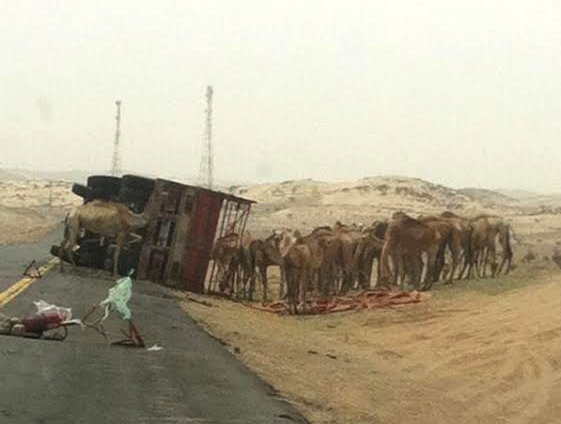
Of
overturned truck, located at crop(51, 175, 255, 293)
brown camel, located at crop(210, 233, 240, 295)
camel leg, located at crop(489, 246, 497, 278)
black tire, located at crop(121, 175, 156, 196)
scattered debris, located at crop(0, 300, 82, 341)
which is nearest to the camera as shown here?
scattered debris, located at crop(0, 300, 82, 341)

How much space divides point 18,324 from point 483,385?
253 inches

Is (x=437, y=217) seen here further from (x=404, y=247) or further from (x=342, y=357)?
(x=342, y=357)

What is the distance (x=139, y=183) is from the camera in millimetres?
29172

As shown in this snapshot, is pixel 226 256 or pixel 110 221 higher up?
pixel 110 221

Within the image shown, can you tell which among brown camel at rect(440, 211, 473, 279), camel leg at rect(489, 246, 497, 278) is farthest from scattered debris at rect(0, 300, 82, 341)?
brown camel at rect(440, 211, 473, 279)

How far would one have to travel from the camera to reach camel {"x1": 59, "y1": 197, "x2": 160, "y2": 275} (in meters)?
26.3

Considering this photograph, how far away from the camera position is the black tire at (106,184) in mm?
29625

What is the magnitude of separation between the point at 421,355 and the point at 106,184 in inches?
571

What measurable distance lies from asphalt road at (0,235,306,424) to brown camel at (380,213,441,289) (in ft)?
43.2

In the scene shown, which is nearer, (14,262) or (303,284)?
(303,284)

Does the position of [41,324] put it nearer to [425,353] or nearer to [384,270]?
[425,353]

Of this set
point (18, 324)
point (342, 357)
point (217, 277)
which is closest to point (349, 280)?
point (217, 277)

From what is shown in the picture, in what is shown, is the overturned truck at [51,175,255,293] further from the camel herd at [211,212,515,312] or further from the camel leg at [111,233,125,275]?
the camel herd at [211,212,515,312]

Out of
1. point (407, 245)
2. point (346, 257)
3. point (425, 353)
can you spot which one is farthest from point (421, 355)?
point (346, 257)
